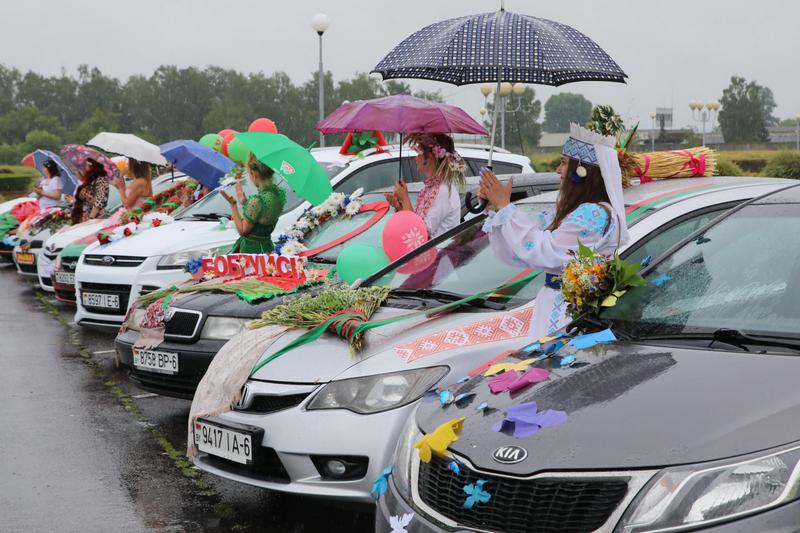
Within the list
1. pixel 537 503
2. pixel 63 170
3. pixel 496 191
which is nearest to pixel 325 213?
pixel 496 191

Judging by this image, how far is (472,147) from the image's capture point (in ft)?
38.0

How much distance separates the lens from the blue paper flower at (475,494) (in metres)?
3.02

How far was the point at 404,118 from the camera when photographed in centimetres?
785

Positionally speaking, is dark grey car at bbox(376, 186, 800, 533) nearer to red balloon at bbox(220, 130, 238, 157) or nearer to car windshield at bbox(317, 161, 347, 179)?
car windshield at bbox(317, 161, 347, 179)

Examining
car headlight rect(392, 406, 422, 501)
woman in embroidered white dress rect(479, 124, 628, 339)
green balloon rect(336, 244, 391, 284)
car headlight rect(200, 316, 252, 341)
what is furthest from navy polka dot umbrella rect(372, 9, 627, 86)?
car headlight rect(392, 406, 422, 501)

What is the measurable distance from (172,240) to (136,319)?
2.86m

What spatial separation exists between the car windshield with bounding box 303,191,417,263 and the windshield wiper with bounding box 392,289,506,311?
1.82m

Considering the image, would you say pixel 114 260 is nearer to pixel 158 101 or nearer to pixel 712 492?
pixel 712 492

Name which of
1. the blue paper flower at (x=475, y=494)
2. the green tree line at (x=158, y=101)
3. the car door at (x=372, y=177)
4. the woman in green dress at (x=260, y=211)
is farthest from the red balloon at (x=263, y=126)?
the green tree line at (x=158, y=101)

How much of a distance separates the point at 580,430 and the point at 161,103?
345ft

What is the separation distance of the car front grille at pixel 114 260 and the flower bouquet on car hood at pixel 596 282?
6408mm

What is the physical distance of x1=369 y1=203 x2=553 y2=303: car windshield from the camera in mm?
5166

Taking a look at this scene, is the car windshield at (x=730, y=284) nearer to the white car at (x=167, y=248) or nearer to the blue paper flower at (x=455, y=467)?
the blue paper flower at (x=455, y=467)

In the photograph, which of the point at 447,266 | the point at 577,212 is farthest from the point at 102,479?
the point at 577,212
